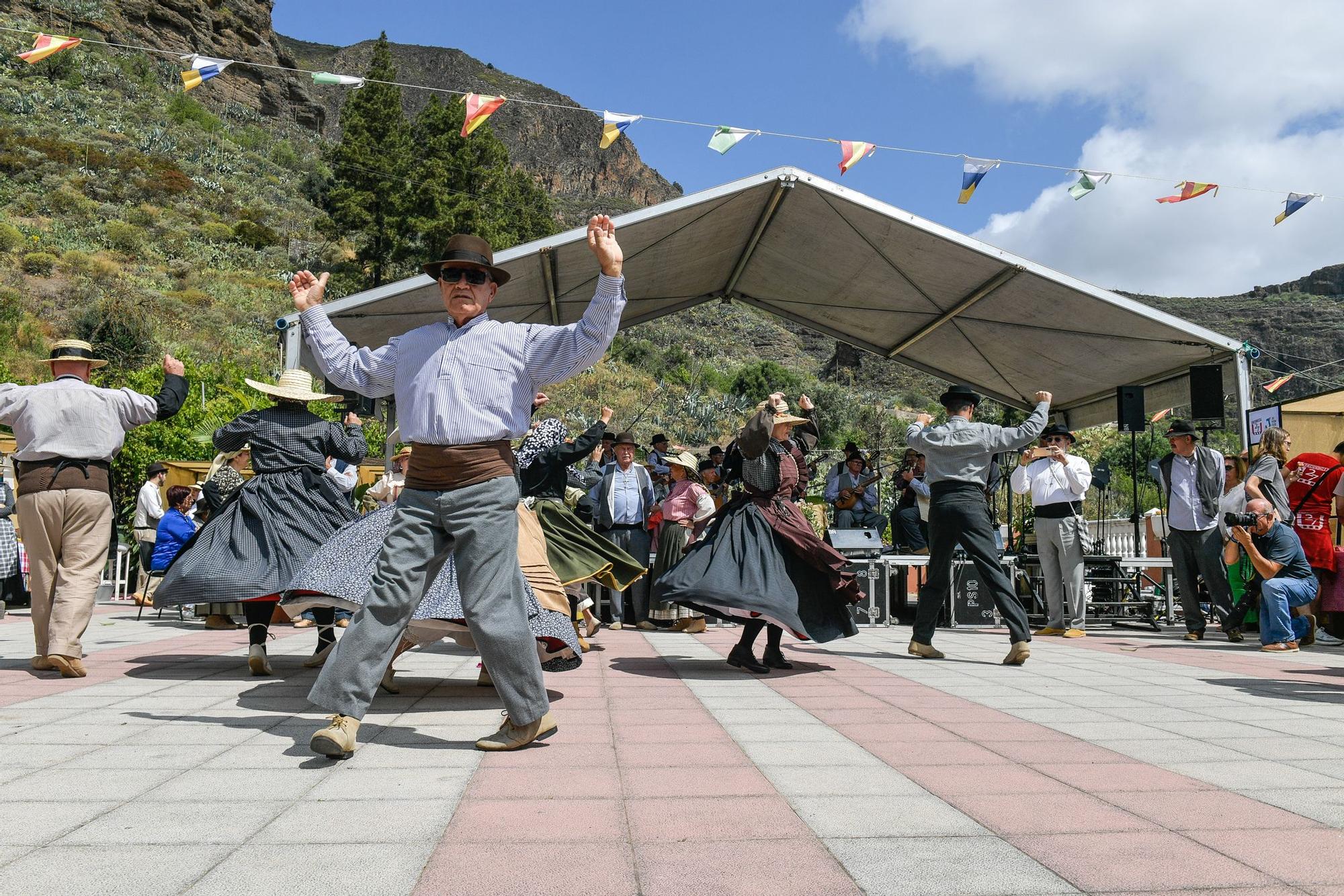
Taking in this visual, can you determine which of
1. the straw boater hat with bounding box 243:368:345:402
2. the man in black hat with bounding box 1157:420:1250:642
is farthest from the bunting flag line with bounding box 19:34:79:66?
the man in black hat with bounding box 1157:420:1250:642

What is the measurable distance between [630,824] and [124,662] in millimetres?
4729

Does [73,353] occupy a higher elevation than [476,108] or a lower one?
lower

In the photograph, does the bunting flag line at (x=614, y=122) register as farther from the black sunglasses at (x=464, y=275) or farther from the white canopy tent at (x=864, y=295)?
the black sunglasses at (x=464, y=275)

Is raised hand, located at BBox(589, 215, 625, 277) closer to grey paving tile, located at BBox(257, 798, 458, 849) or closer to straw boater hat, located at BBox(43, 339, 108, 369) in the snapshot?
grey paving tile, located at BBox(257, 798, 458, 849)

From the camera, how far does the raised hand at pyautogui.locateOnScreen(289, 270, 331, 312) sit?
3730 millimetres

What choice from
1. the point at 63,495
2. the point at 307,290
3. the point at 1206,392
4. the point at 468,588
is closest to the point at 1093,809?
the point at 468,588

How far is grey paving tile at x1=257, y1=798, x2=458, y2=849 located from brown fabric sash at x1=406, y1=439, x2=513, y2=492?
1087 mm

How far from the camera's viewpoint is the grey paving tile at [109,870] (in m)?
1.96

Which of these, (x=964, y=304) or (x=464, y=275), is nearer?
(x=464, y=275)

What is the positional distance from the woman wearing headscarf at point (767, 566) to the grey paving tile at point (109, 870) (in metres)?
3.58

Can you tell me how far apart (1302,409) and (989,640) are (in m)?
5.60

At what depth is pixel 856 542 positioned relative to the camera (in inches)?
419

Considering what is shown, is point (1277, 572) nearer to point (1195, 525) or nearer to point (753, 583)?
point (1195, 525)

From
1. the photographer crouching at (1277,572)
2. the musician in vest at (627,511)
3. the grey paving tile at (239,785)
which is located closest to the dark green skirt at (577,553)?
the grey paving tile at (239,785)
